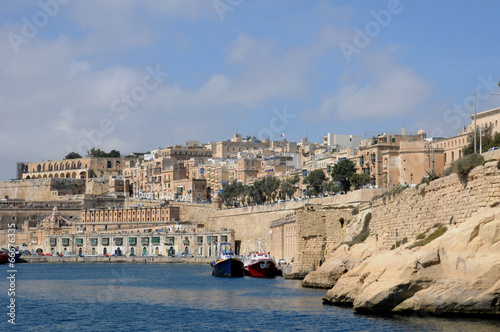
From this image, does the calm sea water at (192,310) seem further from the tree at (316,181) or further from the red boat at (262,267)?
the tree at (316,181)

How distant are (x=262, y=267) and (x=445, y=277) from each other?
1033 inches

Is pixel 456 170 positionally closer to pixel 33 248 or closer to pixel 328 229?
pixel 328 229

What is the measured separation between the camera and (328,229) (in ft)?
134

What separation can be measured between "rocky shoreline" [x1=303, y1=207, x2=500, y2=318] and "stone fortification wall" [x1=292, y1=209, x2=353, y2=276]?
15.4 m

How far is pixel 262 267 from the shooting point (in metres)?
48.0

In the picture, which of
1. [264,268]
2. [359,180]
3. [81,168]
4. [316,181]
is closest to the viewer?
[264,268]

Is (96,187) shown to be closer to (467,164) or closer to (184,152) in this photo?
(184,152)

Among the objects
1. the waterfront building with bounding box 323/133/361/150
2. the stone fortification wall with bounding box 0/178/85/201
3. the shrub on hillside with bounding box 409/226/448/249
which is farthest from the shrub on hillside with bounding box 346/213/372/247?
the stone fortification wall with bounding box 0/178/85/201

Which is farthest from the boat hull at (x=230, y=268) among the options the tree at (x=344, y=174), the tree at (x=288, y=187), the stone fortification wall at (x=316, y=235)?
the tree at (x=288, y=187)

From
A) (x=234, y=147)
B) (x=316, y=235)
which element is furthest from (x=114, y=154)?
(x=316, y=235)

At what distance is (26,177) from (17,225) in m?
37.2

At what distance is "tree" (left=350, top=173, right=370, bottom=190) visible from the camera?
65.5m

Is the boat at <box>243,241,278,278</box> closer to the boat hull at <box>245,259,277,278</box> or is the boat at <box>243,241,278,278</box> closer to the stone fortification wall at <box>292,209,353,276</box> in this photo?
the boat hull at <box>245,259,277,278</box>

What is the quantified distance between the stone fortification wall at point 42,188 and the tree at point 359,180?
2527 inches
